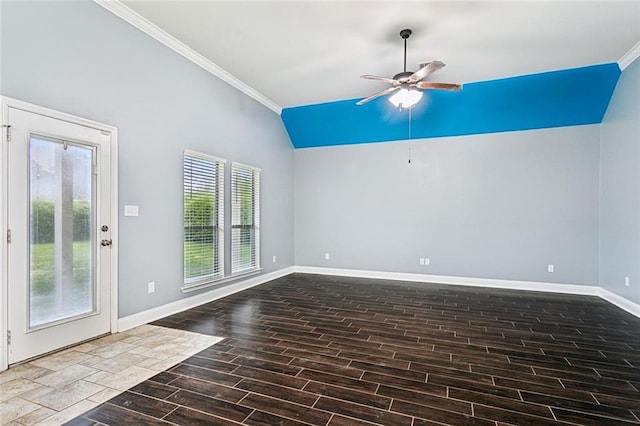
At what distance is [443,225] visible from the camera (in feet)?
20.5

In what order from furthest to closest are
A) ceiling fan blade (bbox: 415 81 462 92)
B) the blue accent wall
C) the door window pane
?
1. the blue accent wall
2. ceiling fan blade (bbox: 415 81 462 92)
3. the door window pane

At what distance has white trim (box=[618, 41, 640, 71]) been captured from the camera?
13.3 ft

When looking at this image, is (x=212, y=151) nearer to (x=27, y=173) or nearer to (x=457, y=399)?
(x=27, y=173)

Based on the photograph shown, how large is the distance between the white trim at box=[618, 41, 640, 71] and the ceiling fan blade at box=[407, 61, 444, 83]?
2.91 metres

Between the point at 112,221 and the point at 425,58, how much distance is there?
14.5ft

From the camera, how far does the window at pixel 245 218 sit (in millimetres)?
5262

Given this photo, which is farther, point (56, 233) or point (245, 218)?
point (245, 218)

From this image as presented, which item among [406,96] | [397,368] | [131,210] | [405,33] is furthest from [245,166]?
[397,368]

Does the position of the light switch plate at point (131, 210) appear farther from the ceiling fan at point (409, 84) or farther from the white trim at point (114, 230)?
the ceiling fan at point (409, 84)

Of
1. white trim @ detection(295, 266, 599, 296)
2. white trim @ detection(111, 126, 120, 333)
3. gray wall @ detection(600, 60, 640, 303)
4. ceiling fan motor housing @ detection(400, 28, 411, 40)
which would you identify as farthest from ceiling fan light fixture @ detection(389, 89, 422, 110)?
white trim @ detection(295, 266, 599, 296)

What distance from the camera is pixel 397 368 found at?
2.62 metres

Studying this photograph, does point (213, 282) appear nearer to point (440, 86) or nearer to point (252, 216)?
point (252, 216)

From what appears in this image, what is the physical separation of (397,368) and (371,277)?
4.12m

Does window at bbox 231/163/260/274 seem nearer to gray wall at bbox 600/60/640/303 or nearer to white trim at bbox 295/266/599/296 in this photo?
white trim at bbox 295/266/599/296
